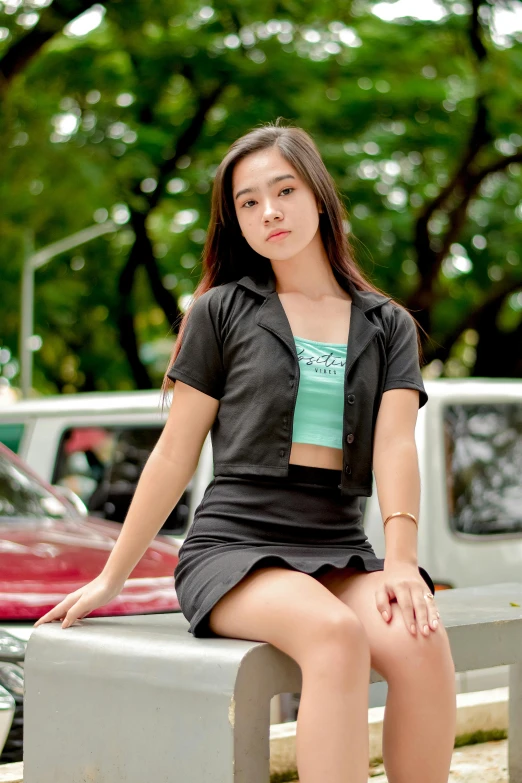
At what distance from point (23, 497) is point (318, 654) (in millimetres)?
2616

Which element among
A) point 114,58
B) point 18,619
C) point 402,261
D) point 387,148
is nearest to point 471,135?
point 387,148

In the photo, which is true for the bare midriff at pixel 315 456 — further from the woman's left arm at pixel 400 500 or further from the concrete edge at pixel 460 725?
the concrete edge at pixel 460 725

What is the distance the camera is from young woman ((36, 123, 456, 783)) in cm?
260

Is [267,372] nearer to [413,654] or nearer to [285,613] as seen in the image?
[285,613]

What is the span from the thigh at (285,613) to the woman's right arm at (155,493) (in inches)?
11.5

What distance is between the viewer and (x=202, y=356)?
9.74 feet

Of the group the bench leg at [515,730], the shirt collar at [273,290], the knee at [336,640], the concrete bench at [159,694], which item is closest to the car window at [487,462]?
the bench leg at [515,730]

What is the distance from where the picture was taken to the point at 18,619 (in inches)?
141

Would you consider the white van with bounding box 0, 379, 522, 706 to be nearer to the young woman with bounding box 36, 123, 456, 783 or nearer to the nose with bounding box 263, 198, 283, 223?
the young woman with bounding box 36, 123, 456, 783

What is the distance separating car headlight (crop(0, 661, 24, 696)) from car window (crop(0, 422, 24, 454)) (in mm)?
3763

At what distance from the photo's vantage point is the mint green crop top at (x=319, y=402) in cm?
288

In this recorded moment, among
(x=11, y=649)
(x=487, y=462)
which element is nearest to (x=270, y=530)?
(x=11, y=649)

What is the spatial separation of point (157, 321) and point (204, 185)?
7.56 meters

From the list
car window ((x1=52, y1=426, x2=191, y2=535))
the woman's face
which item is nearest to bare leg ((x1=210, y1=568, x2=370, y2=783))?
the woman's face
